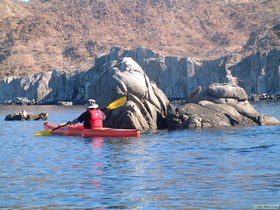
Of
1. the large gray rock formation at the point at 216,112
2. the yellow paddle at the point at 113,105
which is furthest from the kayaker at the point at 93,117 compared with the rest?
the large gray rock formation at the point at 216,112

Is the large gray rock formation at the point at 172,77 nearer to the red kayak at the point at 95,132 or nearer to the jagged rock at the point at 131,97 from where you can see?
the jagged rock at the point at 131,97

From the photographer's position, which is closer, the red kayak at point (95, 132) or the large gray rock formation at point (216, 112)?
the red kayak at point (95, 132)

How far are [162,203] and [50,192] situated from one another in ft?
10.4

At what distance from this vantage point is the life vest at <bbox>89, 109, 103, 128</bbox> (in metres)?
36.1

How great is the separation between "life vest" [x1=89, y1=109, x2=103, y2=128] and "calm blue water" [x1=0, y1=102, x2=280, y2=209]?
1.93 m

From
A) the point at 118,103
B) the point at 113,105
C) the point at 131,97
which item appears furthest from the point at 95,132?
the point at 131,97

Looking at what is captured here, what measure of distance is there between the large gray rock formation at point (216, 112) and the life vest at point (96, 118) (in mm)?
5330

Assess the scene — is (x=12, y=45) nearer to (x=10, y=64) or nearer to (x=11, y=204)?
(x=10, y=64)

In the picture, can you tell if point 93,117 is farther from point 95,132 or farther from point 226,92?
point 226,92

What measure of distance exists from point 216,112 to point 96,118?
773 cm

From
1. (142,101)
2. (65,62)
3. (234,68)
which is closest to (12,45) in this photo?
(65,62)

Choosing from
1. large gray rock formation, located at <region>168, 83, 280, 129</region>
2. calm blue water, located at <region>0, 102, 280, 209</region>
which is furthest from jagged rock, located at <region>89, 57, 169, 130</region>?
calm blue water, located at <region>0, 102, 280, 209</region>

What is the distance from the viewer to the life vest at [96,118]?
36.1 meters

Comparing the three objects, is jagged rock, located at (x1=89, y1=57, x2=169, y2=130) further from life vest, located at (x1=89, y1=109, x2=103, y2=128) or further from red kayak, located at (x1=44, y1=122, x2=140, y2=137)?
red kayak, located at (x1=44, y1=122, x2=140, y2=137)
